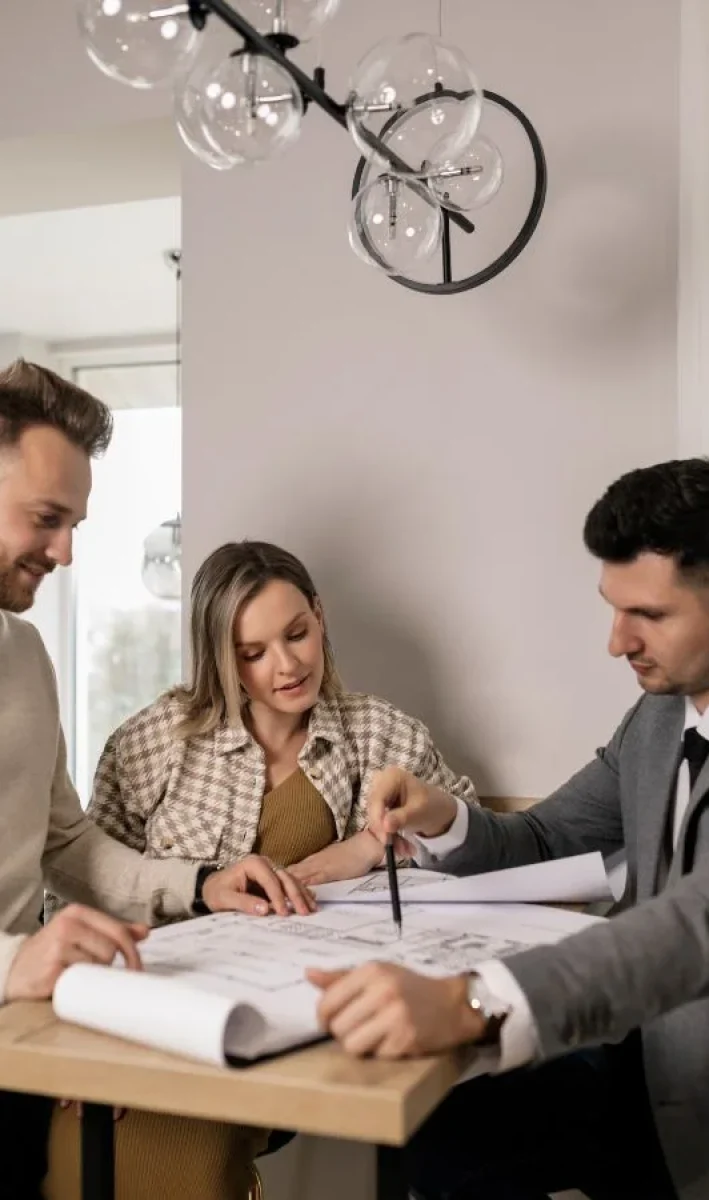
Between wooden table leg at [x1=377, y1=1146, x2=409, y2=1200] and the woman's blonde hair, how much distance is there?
1029mm

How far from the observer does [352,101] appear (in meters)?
1.49

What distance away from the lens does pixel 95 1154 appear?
43.4 inches

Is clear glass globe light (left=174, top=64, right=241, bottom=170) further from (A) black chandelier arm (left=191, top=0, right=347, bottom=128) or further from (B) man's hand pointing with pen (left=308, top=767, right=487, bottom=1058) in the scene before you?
(B) man's hand pointing with pen (left=308, top=767, right=487, bottom=1058)

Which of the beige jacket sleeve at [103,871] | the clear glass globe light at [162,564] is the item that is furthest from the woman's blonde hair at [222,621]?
the clear glass globe light at [162,564]

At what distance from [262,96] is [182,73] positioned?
0.08m

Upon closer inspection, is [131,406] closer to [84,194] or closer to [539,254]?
[84,194]

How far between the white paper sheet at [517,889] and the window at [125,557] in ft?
12.5

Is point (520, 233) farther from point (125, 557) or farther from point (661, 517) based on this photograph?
point (125, 557)

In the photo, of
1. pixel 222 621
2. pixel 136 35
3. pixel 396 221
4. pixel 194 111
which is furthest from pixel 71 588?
pixel 136 35

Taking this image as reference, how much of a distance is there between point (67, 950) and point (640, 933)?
1.69 feet

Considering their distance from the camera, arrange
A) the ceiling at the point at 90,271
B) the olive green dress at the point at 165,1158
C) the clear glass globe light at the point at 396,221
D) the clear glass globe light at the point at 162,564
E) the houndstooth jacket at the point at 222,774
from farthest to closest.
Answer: the clear glass globe light at the point at 162,564 → the ceiling at the point at 90,271 → the houndstooth jacket at the point at 222,774 → the clear glass globe light at the point at 396,221 → the olive green dress at the point at 165,1158

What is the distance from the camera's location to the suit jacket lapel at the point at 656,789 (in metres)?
1.60

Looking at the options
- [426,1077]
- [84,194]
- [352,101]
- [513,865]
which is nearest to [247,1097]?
[426,1077]

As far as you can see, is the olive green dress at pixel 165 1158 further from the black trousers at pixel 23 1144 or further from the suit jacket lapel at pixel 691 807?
the suit jacket lapel at pixel 691 807
